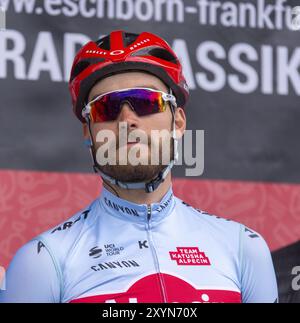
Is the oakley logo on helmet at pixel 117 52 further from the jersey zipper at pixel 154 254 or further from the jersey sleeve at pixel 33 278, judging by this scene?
the jersey sleeve at pixel 33 278

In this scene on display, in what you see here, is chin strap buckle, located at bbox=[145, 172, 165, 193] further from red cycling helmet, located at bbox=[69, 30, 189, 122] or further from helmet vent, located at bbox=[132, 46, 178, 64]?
helmet vent, located at bbox=[132, 46, 178, 64]

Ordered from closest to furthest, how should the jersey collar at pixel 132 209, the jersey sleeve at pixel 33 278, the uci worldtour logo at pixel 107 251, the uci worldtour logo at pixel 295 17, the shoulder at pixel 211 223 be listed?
the jersey sleeve at pixel 33 278
the uci worldtour logo at pixel 107 251
the jersey collar at pixel 132 209
the shoulder at pixel 211 223
the uci worldtour logo at pixel 295 17

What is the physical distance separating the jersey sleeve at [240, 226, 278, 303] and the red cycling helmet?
700 mm

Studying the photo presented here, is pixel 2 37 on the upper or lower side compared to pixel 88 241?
upper

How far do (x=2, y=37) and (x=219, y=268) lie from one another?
6.02ft

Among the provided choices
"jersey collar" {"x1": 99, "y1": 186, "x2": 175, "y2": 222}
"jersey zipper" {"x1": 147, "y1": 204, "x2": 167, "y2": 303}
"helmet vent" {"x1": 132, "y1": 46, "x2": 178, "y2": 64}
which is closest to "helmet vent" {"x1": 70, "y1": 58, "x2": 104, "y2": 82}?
"helmet vent" {"x1": 132, "y1": 46, "x2": 178, "y2": 64}

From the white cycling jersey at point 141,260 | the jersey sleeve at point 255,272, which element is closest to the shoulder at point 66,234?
the white cycling jersey at point 141,260

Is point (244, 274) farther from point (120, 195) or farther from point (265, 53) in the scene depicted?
point (265, 53)

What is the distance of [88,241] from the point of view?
3645 millimetres

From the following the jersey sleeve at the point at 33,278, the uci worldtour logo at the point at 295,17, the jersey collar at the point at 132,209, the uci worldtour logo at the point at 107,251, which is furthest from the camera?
the uci worldtour logo at the point at 295,17

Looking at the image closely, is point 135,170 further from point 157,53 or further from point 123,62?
point 157,53

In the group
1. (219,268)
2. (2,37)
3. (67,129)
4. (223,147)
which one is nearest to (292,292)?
(223,147)

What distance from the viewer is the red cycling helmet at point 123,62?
12.2 feet

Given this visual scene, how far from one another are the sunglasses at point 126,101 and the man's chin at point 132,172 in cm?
22
